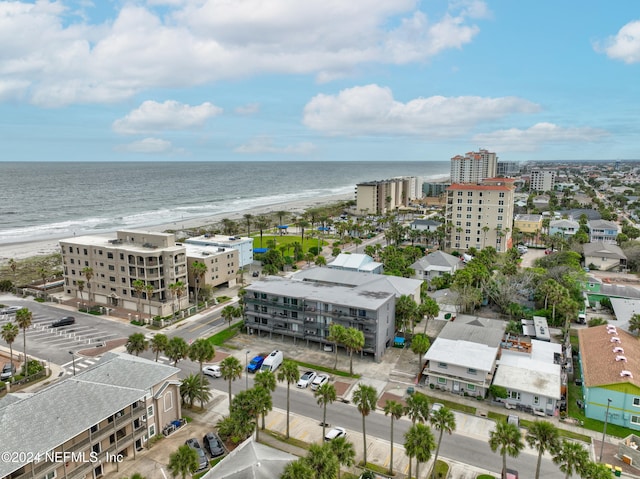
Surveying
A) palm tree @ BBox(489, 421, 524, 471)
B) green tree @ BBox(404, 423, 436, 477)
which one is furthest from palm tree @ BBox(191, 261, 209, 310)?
palm tree @ BBox(489, 421, 524, 471)

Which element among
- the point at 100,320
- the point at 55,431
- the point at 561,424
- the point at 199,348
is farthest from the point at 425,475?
the point at 100,320

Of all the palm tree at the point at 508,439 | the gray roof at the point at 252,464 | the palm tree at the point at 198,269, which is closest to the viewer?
the gray roof at the point at 252,464

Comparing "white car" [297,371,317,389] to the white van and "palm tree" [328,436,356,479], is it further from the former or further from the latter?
"palm tree" [328,436,356,479]

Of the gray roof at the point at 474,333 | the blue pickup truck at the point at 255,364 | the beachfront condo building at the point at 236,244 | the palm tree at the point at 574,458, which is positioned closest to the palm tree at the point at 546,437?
the palm tree at the point at 574,458

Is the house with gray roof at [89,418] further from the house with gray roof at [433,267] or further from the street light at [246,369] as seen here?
the house with gray roof at [433,267]

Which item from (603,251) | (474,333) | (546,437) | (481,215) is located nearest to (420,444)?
(546,437)

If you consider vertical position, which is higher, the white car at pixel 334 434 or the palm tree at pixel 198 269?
the palm tree at pixel 198 269

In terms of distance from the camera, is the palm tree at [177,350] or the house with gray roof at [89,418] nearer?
the house with gray roof at [89,418]
